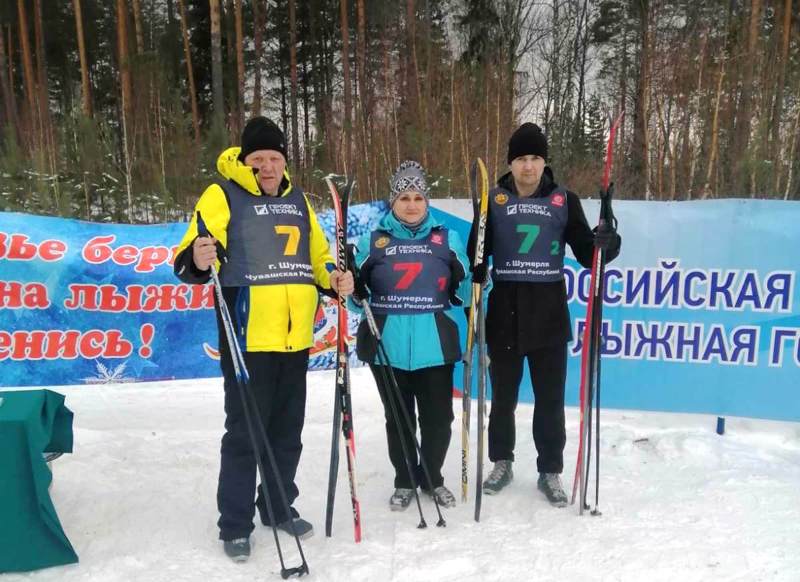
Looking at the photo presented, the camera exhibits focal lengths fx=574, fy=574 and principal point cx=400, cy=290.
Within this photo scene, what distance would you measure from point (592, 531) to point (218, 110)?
11.1m

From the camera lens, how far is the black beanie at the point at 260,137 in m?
2.38

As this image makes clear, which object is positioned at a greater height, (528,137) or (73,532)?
(528,137)

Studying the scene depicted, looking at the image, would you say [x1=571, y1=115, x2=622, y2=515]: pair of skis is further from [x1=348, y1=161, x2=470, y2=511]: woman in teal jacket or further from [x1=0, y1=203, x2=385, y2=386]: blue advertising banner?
[x1=0, y1=203, x2=385, y2=386]: blue advertising banner

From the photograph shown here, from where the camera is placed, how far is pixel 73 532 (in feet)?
8.38

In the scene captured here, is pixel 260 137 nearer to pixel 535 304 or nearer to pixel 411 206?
pixel 411 206

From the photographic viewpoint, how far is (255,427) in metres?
2.41

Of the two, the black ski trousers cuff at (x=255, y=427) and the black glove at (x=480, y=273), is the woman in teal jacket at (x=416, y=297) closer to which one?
the black glove at (x=480, y=273)

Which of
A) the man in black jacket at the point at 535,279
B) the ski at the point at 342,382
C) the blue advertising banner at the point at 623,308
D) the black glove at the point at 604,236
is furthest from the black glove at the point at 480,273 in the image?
the blue advertising banner at the point at 623,308

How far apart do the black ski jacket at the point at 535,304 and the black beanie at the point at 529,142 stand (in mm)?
154

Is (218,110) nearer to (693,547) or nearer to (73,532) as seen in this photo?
(73,532)

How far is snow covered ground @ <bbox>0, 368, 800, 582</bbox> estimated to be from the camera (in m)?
2.30

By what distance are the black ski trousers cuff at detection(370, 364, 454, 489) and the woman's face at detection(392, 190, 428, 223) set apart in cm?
71

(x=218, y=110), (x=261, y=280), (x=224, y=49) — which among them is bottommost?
(x=261, y=280)

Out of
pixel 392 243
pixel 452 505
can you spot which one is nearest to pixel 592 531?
pixel 452 505
